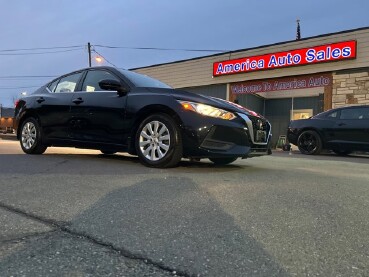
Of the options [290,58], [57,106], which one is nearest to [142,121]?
[57,106]

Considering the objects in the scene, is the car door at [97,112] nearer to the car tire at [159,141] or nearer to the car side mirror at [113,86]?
the car side mirror at [113,86]

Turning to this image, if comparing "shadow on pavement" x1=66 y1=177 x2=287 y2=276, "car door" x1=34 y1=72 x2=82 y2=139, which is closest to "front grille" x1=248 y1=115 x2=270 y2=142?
"shadow on pavement" x1=66 y1=177 x2=287 y2=276

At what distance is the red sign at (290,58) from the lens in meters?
15.2

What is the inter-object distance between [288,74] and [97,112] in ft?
41.4

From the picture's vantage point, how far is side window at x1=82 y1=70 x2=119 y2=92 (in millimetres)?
6129

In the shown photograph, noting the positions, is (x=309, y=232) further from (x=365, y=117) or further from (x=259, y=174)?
(x=365, y=117)

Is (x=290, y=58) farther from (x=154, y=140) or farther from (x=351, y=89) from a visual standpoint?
(x=154, y=140)

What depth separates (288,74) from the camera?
17.0 metres

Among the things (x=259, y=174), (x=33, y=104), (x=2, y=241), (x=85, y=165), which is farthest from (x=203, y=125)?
(x=33, y=104)

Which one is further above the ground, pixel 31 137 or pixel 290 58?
pixel 290 58

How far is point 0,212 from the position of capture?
118 inches

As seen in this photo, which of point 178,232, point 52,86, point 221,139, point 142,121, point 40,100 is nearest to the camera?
point 178,232

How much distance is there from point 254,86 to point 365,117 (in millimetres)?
8386

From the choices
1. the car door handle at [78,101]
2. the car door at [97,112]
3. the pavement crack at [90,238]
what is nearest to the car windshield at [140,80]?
the car door at [97,112]
